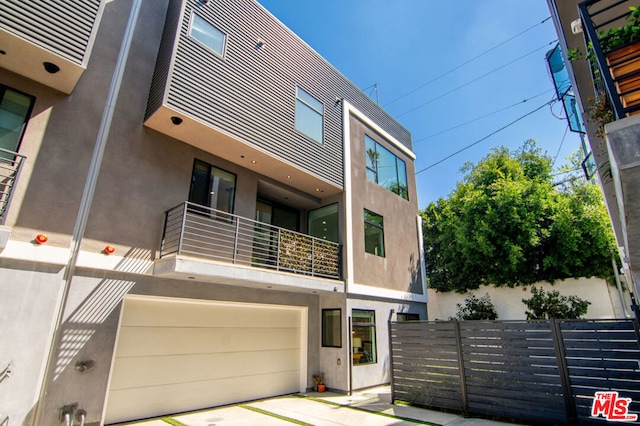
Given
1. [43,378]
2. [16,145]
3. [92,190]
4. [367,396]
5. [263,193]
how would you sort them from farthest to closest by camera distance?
[263,193], [367,396], [92,190], [16,145], [43,378]

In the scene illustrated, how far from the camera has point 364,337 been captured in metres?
9.34

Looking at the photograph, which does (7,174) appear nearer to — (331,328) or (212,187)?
(212,187)

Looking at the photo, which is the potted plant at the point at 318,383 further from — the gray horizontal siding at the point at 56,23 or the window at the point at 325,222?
the gray horizontal siding at the point at 56,23

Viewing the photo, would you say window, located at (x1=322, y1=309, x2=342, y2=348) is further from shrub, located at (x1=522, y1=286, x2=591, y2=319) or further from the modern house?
shrub, located at (x1=522, y1=286, x2=591, y2=319)

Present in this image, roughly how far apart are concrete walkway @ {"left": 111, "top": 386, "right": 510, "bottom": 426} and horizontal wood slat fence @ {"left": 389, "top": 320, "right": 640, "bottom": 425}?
386 mm

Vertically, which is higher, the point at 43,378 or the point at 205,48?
the point at 205,48

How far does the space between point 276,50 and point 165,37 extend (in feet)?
9.64

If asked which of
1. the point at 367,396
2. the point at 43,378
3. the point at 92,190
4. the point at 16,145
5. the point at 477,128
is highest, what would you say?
the point at 477,128

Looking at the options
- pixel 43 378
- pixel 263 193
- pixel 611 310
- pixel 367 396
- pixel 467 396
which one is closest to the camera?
pixel 43 378

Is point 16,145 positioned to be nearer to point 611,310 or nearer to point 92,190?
point 92,190

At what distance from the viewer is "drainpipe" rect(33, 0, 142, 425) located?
4945mm

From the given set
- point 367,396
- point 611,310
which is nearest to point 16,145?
point 367,396

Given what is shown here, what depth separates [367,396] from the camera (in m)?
8.12

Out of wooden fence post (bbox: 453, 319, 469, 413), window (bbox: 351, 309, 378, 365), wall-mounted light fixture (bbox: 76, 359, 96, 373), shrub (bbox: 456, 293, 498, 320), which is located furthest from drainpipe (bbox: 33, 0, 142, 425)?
shrub (bbox: 456, 293, 498, 320)
